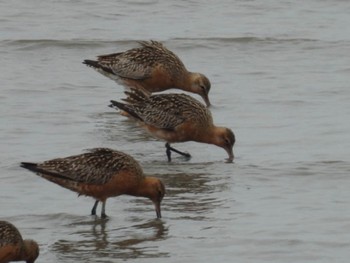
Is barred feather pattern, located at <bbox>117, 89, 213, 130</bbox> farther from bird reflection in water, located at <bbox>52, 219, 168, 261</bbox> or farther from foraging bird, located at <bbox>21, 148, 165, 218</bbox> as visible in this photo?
bird reflection in water, located at <bbox>52, 219, 168, 261</bbox>

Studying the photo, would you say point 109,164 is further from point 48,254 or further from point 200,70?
point 200,70

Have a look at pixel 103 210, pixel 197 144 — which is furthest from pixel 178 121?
pixel 103 210

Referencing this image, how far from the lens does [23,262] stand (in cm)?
919

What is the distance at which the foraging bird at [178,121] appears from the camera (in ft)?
40.7

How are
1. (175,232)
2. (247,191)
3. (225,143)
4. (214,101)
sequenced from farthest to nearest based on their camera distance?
(214,101)
(225,143)
(247,191)
(175,232)

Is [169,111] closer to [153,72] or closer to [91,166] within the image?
[153,72]

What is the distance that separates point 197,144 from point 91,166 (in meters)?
2.97

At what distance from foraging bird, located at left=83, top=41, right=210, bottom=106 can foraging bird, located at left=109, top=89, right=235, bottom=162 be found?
176cm

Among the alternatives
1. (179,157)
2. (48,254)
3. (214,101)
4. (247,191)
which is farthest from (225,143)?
(48,254)

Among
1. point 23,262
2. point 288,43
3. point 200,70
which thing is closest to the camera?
point 23,262

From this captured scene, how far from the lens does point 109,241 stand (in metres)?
9.70

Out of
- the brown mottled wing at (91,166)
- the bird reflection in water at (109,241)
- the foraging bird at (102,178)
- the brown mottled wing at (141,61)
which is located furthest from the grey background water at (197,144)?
the brown mottled wing at (141,61)

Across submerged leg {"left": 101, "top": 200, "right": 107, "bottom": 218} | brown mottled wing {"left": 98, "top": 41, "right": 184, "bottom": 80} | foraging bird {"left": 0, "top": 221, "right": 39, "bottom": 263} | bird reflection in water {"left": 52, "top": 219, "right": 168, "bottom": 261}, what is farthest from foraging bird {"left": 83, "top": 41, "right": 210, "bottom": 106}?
foraging bird {"left": 0, "top": 221, "right": 39, "bottom": 263}

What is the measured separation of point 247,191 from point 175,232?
52.2 inches
